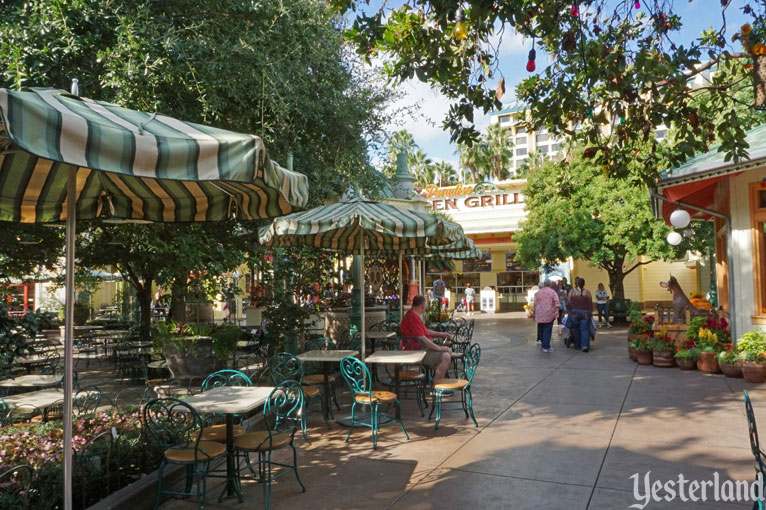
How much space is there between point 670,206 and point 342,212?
9806 mm

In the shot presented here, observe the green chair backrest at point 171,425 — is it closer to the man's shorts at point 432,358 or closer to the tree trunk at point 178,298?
the man's shorts at point 432,358

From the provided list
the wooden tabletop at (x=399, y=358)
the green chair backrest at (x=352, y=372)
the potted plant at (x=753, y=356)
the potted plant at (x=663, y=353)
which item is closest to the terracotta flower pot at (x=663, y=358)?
the potted plant at (x=663, y=353)

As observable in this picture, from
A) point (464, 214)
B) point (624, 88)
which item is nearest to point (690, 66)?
point (624, 88)

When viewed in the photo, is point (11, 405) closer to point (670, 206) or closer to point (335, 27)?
point (335, 27)

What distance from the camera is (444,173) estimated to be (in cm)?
4919

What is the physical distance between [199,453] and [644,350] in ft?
30.2

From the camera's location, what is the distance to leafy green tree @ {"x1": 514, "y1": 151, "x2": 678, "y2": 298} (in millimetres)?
19156

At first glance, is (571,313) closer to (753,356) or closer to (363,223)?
(753,356)

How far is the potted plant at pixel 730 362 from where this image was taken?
28.8ft

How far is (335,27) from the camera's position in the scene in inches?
392

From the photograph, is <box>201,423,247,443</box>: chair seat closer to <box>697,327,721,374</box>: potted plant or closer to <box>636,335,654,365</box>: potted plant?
<box>697,327,721,374</box>: potted plant

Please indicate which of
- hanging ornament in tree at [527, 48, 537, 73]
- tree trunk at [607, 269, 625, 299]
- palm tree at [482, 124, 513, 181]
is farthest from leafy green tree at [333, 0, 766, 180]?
palm tree at [482, 124, 513, 181]

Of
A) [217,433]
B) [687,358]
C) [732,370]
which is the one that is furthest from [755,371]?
[217,433]

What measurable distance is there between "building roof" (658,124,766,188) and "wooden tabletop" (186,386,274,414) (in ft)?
23.6
